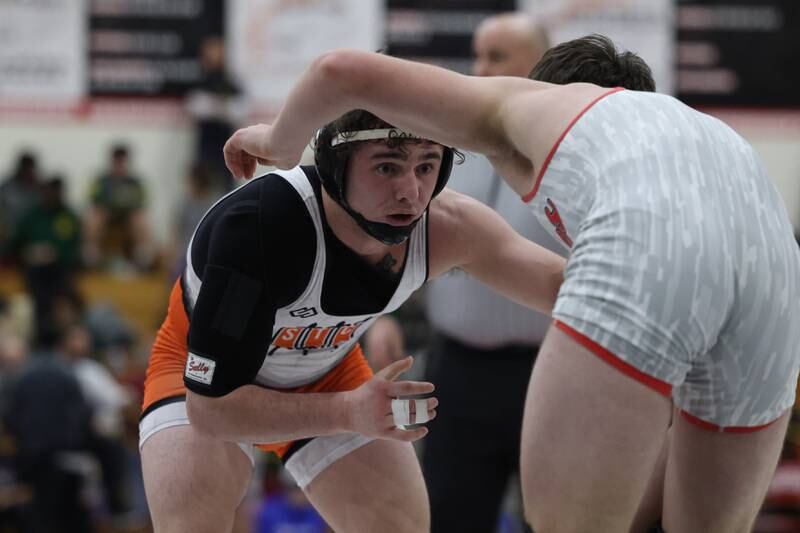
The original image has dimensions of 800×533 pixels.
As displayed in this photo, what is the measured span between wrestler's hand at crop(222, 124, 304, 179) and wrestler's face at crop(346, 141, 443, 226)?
21 cm

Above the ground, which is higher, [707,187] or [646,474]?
[707,187]

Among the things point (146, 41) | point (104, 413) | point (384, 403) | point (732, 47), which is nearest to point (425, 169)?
point (384, 403)

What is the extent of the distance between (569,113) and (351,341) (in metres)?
1.40

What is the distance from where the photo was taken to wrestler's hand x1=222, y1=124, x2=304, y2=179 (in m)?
3.14

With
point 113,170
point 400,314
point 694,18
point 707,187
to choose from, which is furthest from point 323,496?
point 694,18

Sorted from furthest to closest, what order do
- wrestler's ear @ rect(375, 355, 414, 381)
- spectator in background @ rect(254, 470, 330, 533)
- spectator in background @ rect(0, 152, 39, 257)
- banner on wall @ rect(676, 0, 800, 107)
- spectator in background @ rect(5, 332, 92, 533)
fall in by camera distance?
banner on wall @ rect(676, 0, 800, 107) < spectator in background @ rect(0, 152, 39, 257) < spectator in background @ rect(254, 470, 330, 533) < spectator in background @ rect(5, 332, 92, 533) < wrestler's ear @ rect(375, 355, 414, 381)

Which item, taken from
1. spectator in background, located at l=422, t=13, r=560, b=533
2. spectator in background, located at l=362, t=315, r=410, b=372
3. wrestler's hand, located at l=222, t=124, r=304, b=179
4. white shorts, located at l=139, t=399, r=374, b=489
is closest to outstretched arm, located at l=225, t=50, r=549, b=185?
wrestler's hand, located at l=222, t=124, r=304, b=179

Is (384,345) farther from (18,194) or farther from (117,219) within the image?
(18,194)

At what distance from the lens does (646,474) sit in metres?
2.56

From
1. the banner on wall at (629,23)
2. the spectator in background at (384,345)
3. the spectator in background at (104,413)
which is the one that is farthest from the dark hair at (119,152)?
the spectator in background at (384,345)

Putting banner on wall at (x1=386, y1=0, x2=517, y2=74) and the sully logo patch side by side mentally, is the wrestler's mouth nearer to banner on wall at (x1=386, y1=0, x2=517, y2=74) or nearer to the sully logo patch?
the sully logo patch

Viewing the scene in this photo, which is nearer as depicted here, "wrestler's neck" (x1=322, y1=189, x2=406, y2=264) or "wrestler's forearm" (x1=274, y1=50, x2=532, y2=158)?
"wrestler's forearm" (x1=274, y1=50, x2=532, y2=158)

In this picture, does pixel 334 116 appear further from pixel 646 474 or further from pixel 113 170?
pixel 113 170

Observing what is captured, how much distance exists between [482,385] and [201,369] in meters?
1.75
